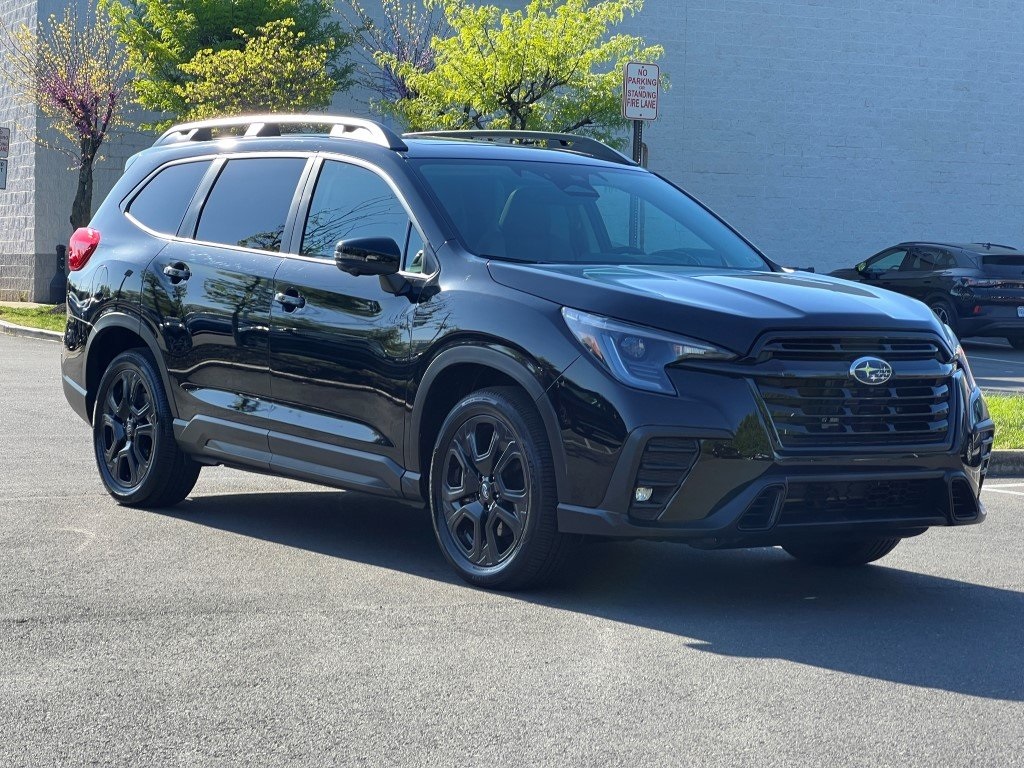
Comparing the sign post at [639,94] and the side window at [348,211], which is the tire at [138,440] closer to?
the side window at [348,211]

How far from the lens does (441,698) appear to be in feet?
15.2

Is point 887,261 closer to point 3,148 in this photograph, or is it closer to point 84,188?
point 84,188

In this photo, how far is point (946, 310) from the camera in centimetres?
2336

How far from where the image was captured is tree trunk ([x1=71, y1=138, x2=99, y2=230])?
26672 millimetres

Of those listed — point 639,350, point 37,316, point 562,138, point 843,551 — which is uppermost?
point 562,138

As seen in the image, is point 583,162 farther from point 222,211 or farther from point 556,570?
point 556,570

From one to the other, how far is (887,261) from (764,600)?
19.8 m

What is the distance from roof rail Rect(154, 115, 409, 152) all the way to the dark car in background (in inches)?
640

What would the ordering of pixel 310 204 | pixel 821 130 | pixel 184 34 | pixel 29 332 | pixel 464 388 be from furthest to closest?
pixel 821 130 → pixel 184 34 → pixel 29 332 → pixel 310 204 → pixel 464 388

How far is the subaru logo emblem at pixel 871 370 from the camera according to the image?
5.80 meters

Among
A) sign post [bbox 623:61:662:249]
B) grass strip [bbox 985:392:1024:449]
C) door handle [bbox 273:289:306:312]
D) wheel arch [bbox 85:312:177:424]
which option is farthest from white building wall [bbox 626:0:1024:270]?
door handle [bbox 273:289:306:312]

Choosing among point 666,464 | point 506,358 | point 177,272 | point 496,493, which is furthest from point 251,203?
point 666,464

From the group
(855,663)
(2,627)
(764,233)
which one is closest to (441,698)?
(855,663)

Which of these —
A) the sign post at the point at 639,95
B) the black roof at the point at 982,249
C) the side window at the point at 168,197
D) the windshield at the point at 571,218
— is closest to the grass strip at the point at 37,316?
the sign post at the point at 639,95
